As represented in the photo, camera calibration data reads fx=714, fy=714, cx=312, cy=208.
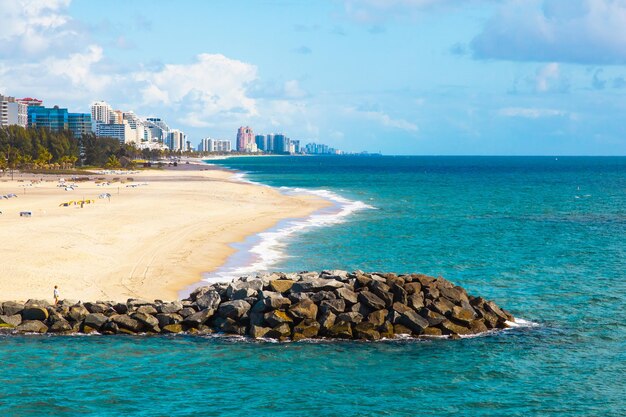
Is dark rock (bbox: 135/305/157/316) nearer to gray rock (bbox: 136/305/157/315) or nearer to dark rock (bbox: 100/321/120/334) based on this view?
gray rock (bbox: 136/305/157/315)

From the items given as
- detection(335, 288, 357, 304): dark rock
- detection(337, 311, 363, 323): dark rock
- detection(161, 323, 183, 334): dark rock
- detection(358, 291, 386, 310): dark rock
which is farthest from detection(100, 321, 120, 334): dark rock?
detection(358, 291, 386, 310): dark rock

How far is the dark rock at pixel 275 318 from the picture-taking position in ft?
89.0

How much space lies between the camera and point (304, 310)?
90.0 ft

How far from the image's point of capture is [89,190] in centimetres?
10125

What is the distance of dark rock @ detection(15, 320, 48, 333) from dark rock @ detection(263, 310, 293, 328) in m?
8.39

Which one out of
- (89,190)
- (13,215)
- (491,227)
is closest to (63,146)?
(89,190)

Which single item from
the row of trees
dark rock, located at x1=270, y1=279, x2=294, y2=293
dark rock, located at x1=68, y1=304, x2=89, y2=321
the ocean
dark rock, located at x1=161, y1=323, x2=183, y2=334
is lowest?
the ocean

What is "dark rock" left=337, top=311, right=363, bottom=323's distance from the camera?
2717cm

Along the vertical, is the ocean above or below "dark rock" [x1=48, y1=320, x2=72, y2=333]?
below

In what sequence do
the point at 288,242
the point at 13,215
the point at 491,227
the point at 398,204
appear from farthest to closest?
1. the point at 398,204
2. the point at 491,227
3. the point at 13,215
4. the point at 288,242

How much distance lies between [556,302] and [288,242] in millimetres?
22374

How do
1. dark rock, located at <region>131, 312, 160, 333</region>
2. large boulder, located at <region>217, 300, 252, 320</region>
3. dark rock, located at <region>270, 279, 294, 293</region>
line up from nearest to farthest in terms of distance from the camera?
1. dark rock, located at <region>131, 312, 160, 333</region>
2. large boulder, located at <region>217, 300, 252, 320</region>
3. dark rock, located at <region>270, 279, 294, 293</region>

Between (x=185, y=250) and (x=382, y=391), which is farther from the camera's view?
(x=185, y=250)

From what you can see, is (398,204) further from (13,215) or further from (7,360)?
(7,360)
